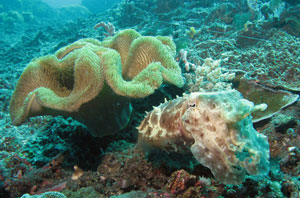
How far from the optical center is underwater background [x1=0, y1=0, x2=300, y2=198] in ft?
5.01

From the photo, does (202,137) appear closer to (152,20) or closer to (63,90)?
(63,90)

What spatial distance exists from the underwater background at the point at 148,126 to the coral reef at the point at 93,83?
0.01 m

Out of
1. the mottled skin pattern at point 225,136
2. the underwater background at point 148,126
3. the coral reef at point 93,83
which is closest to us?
the mottled skin pattern at point 225,136

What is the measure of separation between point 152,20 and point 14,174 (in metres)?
10.2

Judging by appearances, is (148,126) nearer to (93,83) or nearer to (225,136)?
(93,83)

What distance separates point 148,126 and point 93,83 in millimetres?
876

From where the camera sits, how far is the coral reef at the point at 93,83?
6.74 ft

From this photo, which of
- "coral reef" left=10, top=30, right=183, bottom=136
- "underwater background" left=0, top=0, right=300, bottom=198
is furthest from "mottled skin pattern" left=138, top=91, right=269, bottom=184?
"coral reef" left=10, top=30, right=183, bottom=136

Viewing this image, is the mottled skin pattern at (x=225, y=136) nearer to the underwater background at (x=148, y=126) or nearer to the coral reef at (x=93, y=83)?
the underwater background at (x=148, y=126)

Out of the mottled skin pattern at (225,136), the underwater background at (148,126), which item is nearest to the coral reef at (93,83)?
the underwater background at (148,126)

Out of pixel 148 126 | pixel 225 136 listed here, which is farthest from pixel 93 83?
pixel 225 136

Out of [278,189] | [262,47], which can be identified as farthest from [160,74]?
[262,47]

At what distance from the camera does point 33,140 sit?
3.61 metres

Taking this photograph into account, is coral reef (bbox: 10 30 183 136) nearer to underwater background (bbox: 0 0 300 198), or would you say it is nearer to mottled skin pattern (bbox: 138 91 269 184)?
underwater background (bbox: 0 0 300 198)
